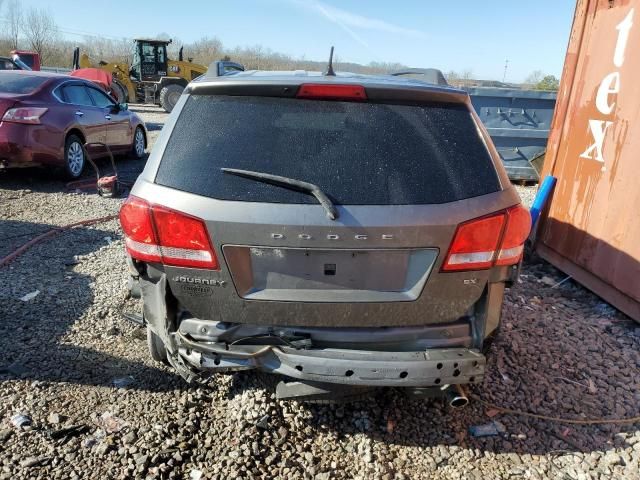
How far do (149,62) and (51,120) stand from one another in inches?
704

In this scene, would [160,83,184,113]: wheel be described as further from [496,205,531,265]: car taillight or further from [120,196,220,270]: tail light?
[496,205,531,265]: car taillight

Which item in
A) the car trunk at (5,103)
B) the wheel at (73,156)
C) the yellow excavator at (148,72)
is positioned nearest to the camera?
the car trunk at (5,103)

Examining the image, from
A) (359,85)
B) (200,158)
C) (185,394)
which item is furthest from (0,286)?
(359,85)

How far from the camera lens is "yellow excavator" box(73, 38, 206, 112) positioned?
Answer: 2267cm

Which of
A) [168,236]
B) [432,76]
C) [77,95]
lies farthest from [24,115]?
[432,76]

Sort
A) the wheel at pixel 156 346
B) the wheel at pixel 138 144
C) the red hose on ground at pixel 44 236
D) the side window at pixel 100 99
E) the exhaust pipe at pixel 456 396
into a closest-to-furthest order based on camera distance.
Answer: the exhaust pipe at pixel 456 396
the wheel at pixel 156 346
the red hose on ground at pixel 44 236
the side window at pixel 100 99
the wheel at pixel 138 144

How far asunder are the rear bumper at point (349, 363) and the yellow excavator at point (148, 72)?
2228 cm

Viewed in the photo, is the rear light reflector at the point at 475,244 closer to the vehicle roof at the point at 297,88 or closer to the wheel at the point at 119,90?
the vehicle roof at the point at 297,88

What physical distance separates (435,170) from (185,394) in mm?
1944

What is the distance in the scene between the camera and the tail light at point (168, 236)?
6.77ft

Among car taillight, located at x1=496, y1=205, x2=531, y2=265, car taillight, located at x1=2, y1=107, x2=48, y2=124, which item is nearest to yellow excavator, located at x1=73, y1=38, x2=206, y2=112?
car taillight, located at x1=2, y1=107, x2=48, y2=124

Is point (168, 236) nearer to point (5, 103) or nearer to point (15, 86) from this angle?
point (5, 103)

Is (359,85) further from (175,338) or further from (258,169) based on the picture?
(175,338)

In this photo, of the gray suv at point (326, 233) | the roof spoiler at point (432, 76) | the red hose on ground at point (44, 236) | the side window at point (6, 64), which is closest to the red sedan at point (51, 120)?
the red hose on ground at point (44, 236)
